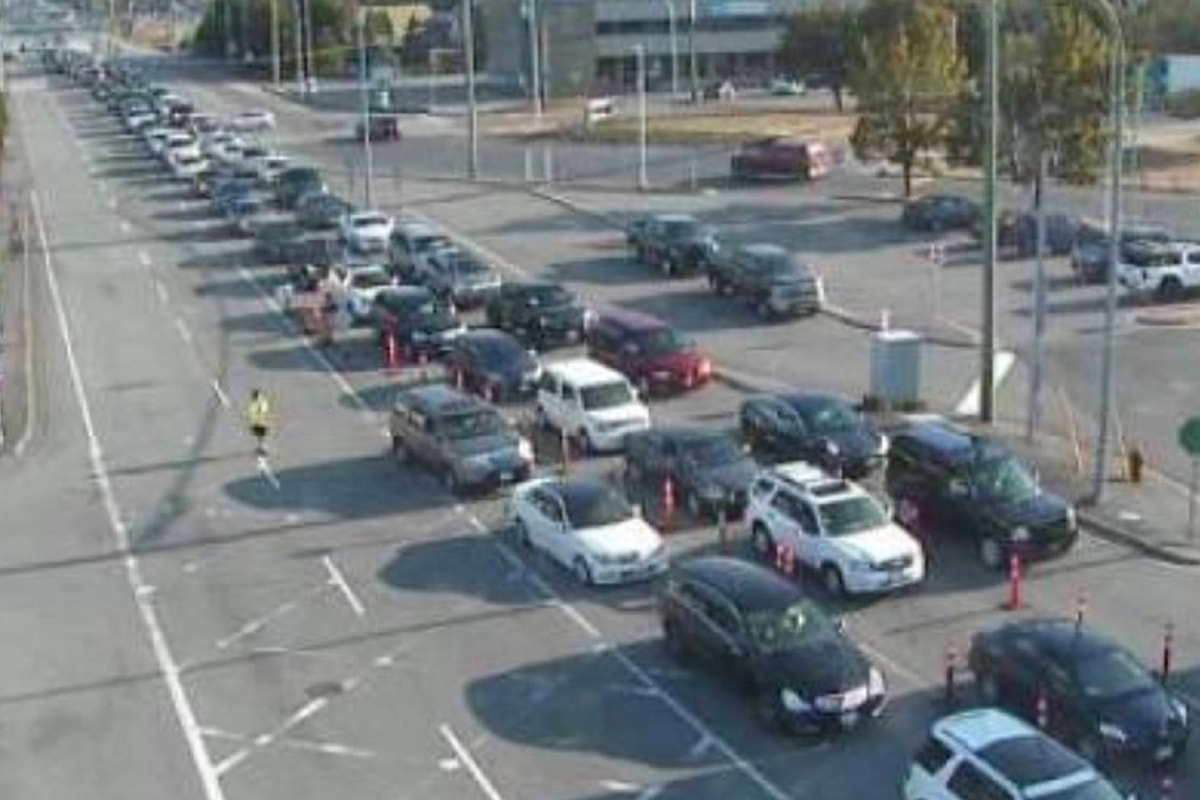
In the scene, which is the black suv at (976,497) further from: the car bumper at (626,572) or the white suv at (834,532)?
the car bumper at (626,572)

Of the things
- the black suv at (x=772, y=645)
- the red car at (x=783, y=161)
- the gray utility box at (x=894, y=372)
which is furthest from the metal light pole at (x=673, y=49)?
the black suv at (x=772, y=645)

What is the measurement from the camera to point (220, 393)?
45.3 meters

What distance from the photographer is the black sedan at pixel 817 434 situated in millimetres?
35500

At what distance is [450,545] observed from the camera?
32.8 meters

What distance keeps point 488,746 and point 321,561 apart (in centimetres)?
866

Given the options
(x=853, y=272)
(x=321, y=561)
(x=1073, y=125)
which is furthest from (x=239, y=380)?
(x=1073, y=125)

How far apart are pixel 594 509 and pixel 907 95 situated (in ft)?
143

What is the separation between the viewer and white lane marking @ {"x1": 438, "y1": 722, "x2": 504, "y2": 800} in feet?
75.6

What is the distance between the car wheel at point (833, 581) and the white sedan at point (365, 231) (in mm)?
33622

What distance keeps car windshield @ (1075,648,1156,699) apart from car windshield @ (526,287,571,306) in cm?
2658

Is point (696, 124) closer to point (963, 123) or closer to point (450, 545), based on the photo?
point (963, 123)

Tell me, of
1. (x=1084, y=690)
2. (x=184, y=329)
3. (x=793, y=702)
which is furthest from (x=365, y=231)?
(x=1084, y=690)

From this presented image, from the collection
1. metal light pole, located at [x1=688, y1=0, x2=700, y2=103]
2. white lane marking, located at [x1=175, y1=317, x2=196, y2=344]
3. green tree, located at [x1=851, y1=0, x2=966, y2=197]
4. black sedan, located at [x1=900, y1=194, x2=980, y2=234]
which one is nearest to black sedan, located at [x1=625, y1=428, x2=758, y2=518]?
white lane marking, located at [x1=175, y1=317, x2=196, y2=344]

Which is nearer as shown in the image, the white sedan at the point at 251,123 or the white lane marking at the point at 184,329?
the white lane marking at the point at 184,329
